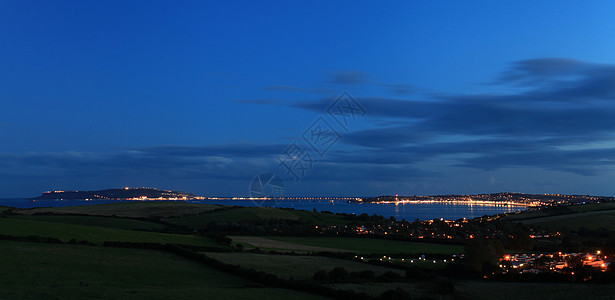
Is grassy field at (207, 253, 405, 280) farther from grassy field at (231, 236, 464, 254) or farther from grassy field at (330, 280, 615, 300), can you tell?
grassy field at (231, 236, 464, 254)

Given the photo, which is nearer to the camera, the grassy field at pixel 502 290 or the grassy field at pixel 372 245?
the grassy field at pixel 502 290

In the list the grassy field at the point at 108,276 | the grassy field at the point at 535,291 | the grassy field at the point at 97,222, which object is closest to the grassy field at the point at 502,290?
the grassy field at the point at 535,291

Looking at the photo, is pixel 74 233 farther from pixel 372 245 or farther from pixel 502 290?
pixel 502 290

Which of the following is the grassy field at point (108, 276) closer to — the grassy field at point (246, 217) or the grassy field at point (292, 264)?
the grassy field at point (292, 264)

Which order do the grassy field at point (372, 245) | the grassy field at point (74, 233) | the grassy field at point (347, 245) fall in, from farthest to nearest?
the grassy field at point (372, 245), the grassy field at point (347, 245), the grassy field at point (74, 233)

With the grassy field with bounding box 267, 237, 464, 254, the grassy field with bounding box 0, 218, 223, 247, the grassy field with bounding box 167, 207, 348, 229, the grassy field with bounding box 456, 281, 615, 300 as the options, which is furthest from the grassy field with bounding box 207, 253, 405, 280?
the grassy field with bounding box 167, 207, 348, 229

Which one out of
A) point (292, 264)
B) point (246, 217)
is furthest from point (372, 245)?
point (246, 217)
